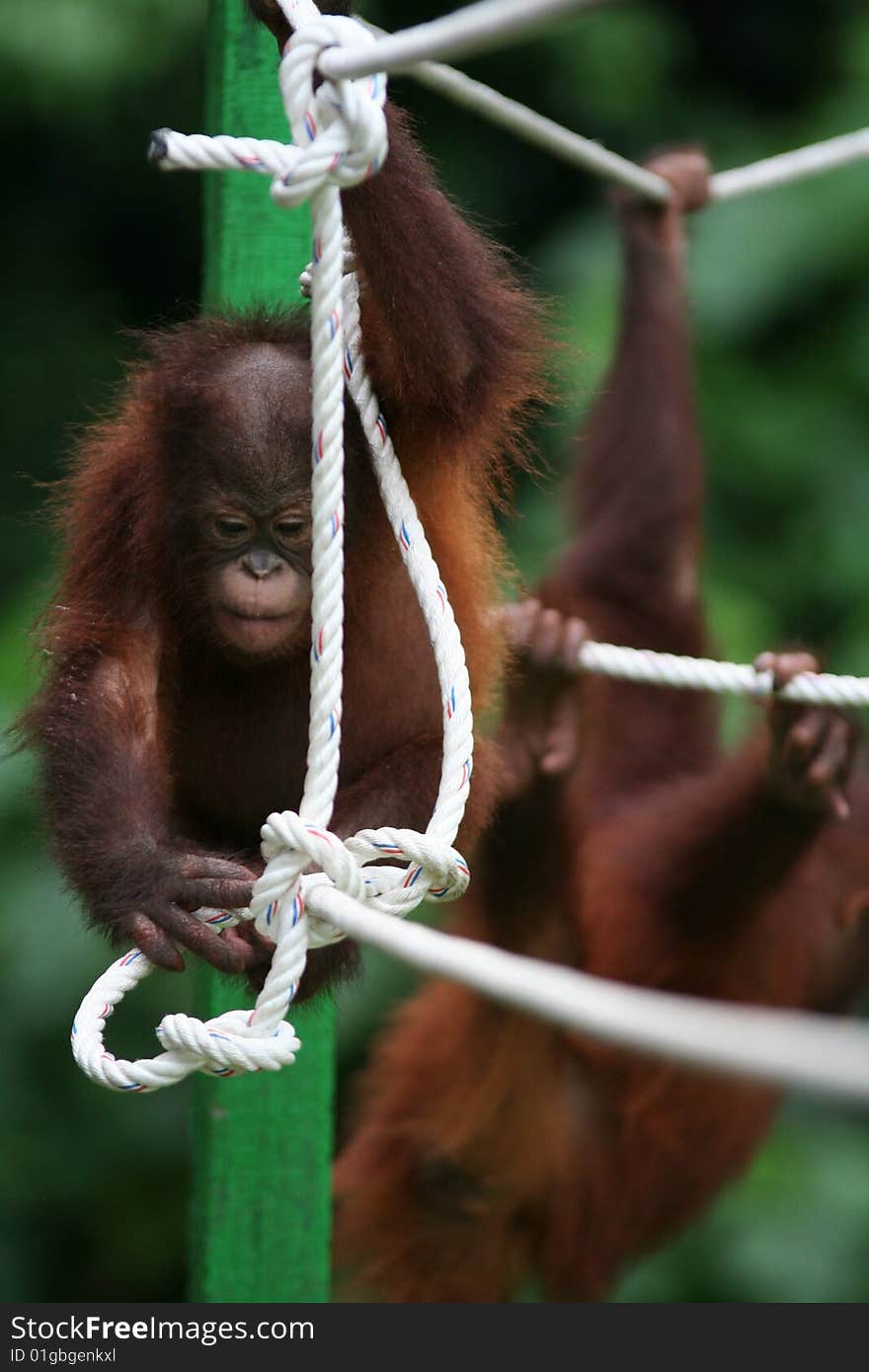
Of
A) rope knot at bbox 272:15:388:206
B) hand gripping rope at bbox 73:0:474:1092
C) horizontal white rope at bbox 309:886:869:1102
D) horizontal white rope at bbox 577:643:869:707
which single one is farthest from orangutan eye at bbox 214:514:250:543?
horizontal white rope at bbox 309:886:869:1102

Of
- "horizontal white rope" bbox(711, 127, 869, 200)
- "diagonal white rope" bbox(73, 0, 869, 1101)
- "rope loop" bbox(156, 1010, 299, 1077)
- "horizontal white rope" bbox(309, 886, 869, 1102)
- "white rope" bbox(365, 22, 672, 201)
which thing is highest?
"horizontal white rope" bbox(711, 127, 869, 200)

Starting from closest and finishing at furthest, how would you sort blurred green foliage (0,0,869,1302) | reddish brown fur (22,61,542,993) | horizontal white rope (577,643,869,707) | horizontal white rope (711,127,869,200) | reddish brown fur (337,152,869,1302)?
reddish brown fur (22,61,542,993) → horizontal white rope (577,643,869,707) → horizontal white rope (711,127,869,200) → reddish brown fur (337,152,869,1302) → blurred green foliage (0,0,869,1302)

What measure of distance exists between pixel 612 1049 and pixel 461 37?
2.97 meters

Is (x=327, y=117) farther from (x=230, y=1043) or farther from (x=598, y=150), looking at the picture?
(x=598, y=150)

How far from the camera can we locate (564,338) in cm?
367

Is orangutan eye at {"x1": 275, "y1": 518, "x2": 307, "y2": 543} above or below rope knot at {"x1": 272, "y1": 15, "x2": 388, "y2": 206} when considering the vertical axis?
below

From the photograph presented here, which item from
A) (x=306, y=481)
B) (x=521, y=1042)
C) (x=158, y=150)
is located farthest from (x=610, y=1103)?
(x=158, y=150)

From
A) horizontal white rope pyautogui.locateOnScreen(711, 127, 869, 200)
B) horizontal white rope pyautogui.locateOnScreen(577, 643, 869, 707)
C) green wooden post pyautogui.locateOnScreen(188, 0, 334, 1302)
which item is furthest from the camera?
horizontal white rope pyautogui.locateOnScreen(711, 127, 869, 200)

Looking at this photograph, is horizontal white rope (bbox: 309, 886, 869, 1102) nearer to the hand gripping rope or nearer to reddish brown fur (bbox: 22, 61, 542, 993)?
the hand gripping rope

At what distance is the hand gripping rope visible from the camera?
4.48 ft

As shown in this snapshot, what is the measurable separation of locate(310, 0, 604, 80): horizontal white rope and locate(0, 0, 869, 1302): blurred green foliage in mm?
2334

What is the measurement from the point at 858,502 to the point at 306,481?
293 centimetres

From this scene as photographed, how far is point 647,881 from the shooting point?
Result: 371 cm

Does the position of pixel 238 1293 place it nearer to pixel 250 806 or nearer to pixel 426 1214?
pixel 250 806
